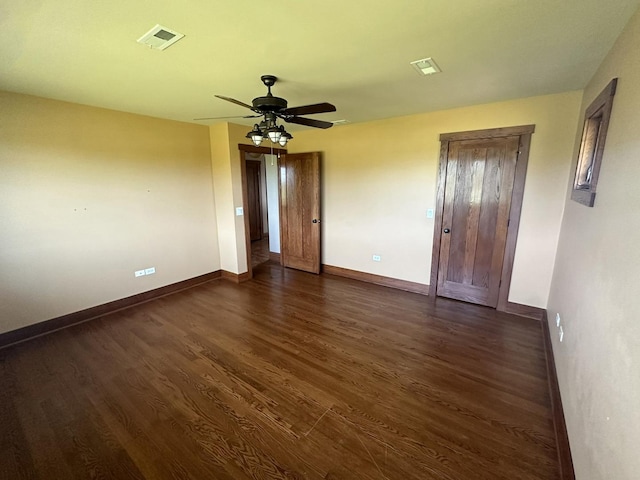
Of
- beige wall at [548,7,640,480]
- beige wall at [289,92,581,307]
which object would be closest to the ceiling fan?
beige wall at [548,7,640,480]

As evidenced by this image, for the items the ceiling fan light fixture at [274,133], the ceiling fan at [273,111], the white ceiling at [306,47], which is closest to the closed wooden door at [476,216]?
the white ceiling at [306,47]

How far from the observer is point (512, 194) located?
327cm

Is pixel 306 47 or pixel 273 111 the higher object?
pixel 306 47

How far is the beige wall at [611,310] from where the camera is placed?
103 centimetres

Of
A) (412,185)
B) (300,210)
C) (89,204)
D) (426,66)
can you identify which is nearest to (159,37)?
(426,66)

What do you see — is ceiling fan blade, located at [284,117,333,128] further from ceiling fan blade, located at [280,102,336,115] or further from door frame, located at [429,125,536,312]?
door frame, located at [429,125,536,312]

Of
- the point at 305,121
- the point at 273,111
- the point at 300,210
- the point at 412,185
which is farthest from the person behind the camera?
the point at 300,210

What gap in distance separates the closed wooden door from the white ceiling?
2.27 ft

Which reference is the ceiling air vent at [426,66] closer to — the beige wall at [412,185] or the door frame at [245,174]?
the beige wall at [412,185]

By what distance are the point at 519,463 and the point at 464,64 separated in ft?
9.25

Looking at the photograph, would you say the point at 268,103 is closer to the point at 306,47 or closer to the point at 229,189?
the point at 306,47

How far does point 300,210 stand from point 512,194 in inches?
128

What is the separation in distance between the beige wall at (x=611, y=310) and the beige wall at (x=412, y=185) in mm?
996

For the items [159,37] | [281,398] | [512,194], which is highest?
[159,37]
